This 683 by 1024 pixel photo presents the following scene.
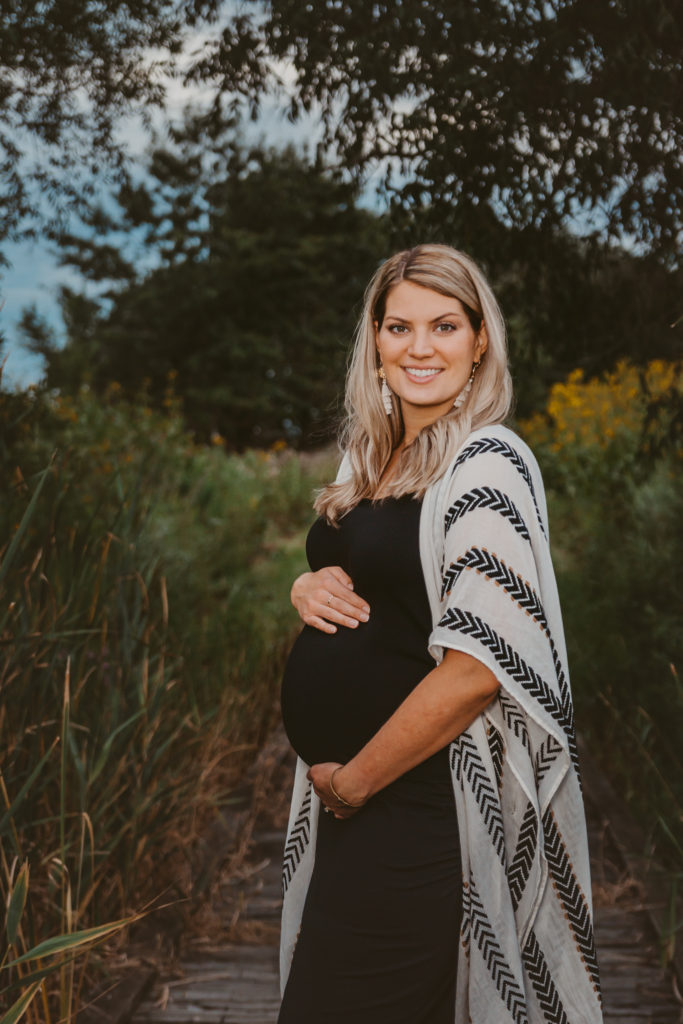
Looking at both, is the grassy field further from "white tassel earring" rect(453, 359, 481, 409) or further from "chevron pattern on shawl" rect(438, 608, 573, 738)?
"white tassel earring" rect(453, 359, 481, 409)

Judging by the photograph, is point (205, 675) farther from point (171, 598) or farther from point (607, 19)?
point (607, 19)

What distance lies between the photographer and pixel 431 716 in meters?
1.69

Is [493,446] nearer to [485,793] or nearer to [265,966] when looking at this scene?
[485,793]

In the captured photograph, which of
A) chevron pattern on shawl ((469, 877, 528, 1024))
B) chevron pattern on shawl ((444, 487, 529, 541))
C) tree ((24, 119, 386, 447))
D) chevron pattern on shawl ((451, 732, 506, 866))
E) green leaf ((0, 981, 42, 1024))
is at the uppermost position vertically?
tree ((24, 119, 386, 447))

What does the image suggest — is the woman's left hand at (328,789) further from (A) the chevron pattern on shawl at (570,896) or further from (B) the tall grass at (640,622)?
Result: (B) the tall grass at (640,622)

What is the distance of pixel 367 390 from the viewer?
90.5 inches

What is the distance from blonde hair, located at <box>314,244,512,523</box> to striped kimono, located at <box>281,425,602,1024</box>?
0.42 ft

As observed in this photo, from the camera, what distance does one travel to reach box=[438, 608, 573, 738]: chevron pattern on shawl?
1.67 metres

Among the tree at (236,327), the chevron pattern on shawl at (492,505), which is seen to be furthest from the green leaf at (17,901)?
the tree at (236,327)

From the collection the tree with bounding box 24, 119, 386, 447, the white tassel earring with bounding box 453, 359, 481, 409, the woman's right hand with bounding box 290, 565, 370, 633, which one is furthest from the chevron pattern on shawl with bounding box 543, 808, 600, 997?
the tree with bounding box 24, 119, 386, 447

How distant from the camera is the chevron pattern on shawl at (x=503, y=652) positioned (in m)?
1.67

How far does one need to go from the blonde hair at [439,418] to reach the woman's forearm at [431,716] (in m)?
0.38

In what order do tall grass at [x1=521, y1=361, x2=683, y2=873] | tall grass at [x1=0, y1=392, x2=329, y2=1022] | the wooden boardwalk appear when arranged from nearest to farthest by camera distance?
1. tall grass at [x1=0, y1=392, x2=329, y2=1022]
2. the wooden boardwalk
3. tall grass at [x1=521, y1=361, x2=683, y2=873]

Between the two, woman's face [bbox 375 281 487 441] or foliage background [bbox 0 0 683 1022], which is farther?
foliage background [bbox 0 0 683 1022]
